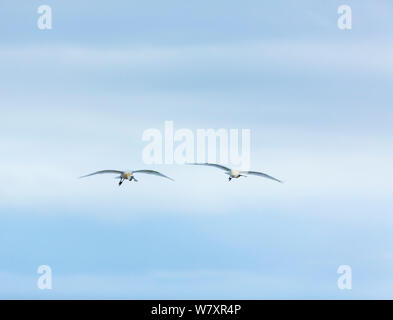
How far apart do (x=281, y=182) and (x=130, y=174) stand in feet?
36.5
